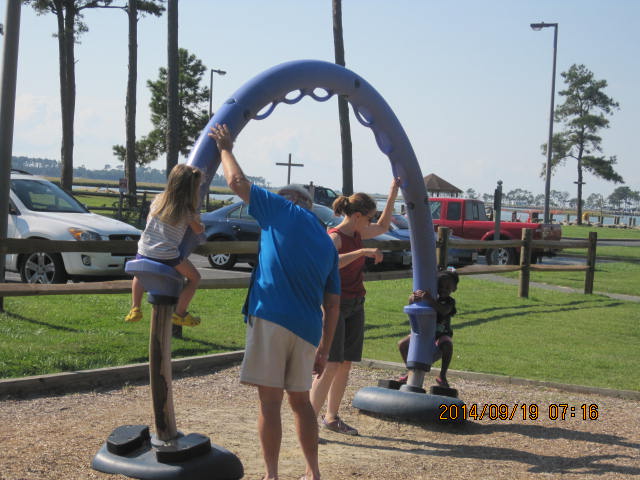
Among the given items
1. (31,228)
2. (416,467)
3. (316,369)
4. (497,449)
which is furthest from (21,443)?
(31,228)

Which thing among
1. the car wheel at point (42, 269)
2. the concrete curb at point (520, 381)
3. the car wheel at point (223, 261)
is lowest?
the concrete curb at point (520, 381)

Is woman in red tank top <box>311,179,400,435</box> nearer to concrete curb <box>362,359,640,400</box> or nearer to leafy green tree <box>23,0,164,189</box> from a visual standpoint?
concrete curb <box>362,359,640,400</box>

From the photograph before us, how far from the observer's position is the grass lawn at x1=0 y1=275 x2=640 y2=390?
25.9 ft

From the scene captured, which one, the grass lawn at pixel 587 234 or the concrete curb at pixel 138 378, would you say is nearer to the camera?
the concrete curb at pixel 138 378

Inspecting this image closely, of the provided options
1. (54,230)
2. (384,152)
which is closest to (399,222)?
(54,230)

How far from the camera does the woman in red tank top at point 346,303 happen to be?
5.65m

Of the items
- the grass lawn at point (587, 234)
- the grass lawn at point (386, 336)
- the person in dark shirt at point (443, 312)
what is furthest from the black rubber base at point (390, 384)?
the grass lawn at point (587, 234)

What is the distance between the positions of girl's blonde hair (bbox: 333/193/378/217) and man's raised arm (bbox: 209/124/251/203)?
3.65ft

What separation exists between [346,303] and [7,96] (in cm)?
519

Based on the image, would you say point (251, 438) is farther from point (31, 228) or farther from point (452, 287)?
point (31, 228)

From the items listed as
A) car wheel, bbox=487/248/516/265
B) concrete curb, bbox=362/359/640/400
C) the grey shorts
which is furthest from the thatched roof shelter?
the grey shorts

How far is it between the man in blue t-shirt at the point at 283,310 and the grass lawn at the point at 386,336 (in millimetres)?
3476

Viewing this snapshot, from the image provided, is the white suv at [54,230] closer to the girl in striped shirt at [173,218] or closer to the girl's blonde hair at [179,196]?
the girl in striped shirt at [173,218]

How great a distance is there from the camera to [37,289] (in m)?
7.39
